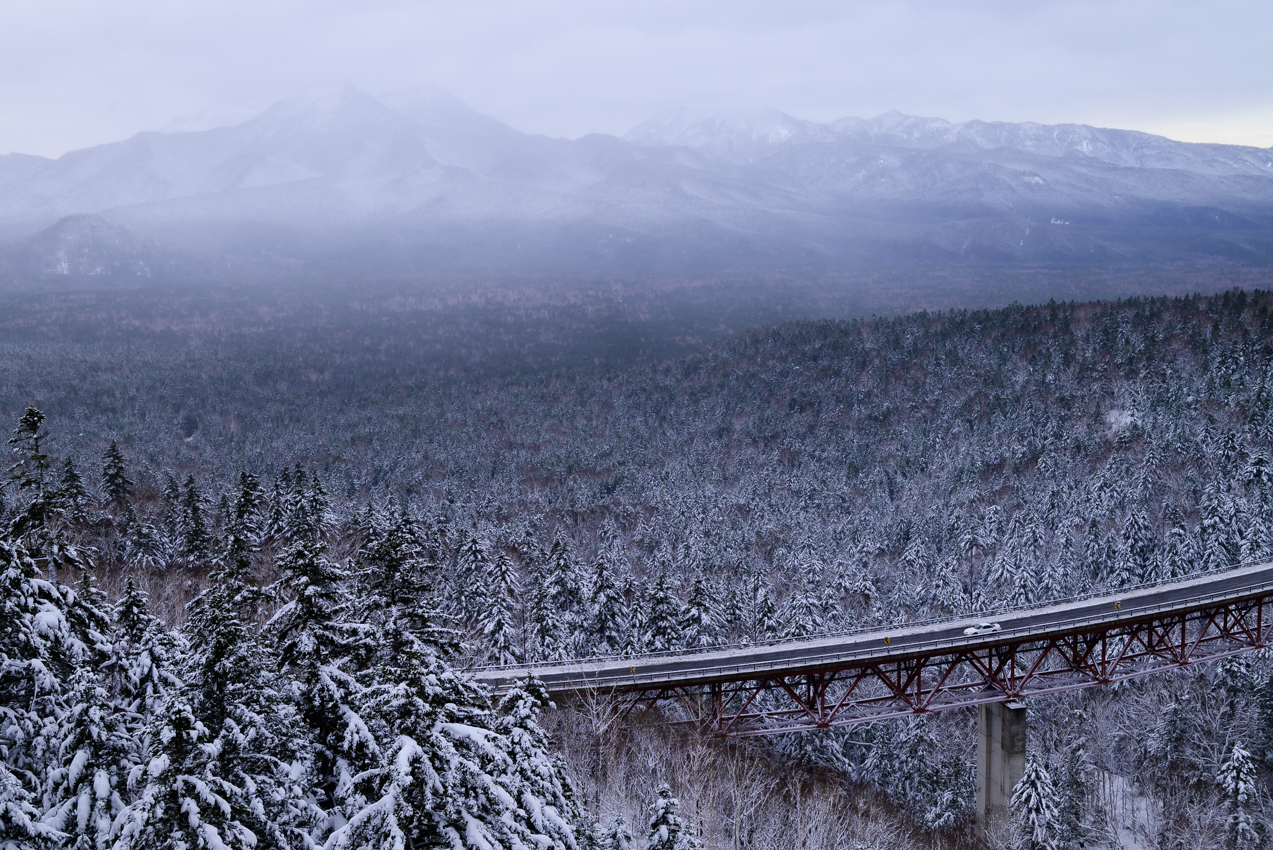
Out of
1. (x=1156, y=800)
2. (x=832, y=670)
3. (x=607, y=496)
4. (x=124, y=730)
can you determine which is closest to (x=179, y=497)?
(x=832, y=670)

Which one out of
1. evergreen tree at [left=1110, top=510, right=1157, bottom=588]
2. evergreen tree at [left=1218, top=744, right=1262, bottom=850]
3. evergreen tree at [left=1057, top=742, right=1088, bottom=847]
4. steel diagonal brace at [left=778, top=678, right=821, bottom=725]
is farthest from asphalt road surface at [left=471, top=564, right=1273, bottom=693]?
evergreen tree at [left=1110, top=510, right=1157, bottom=588]

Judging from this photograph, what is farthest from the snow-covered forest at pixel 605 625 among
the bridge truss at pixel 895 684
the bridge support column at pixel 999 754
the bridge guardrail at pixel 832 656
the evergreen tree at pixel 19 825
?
the bridge guardrail at pixel 832 656

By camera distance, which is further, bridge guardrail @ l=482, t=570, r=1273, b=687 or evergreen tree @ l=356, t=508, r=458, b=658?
bridge guardrail @ l=482, t=570, r=1273, b=687

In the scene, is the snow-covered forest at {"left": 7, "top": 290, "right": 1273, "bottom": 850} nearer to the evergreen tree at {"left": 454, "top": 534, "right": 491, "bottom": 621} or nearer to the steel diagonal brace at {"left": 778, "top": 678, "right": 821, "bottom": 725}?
the evergreen tree at {"left": 454, "top": 534, "right": 491, "bottom": 621}

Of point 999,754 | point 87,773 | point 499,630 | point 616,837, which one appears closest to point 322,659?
point 87,773

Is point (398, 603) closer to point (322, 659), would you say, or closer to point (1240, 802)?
point (322, 659)

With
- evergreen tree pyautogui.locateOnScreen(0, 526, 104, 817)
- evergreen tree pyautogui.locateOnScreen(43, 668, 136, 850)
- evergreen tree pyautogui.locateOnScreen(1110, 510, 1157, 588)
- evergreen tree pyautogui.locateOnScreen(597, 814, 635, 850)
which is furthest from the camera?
evergreen tree pyautogui.locateOnScreen(1110, 510, 1157, 588)
